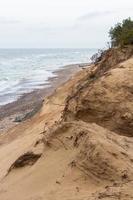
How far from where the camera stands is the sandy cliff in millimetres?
5766

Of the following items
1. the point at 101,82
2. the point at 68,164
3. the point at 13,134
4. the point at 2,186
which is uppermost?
the point at 101,82

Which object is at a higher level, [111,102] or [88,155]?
[111,102]

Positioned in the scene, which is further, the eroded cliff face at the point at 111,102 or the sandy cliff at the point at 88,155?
the eroded cliff face at the point at 111,102

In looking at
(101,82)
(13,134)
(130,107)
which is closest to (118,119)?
(130,107)

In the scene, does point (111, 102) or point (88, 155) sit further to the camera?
point (111, 102)

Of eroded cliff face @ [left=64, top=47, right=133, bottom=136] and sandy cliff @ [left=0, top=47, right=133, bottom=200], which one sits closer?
sandy cliff @ [left=0, top=47, right=133, bottom=200]

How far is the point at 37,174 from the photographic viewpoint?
6816 millimetres

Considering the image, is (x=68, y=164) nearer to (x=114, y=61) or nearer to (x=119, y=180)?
(x=119, y=180)

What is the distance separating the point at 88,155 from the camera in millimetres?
6137

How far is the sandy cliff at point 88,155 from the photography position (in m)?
5.77

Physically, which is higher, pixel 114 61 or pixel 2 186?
pixel 114 61

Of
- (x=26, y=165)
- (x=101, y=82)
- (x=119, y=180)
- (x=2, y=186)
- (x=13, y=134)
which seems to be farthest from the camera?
(x=13, y=134)

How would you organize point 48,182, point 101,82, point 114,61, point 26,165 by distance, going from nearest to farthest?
point 48,182, point 26,165, point 101,82, point 114,61

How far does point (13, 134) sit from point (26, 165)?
8.17m
